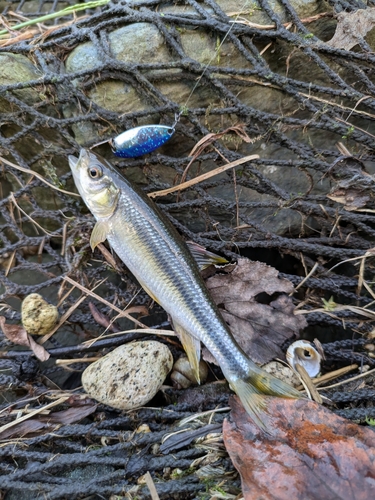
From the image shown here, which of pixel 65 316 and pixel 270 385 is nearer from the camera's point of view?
pixel 270 385

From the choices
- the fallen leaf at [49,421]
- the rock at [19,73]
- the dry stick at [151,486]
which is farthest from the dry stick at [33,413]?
the rock at [19,73]

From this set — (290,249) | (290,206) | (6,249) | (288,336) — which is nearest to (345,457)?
(288,336)

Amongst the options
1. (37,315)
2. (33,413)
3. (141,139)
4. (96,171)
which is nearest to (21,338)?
(37,315)

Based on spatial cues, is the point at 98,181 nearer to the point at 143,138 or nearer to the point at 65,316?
the point at 143,138

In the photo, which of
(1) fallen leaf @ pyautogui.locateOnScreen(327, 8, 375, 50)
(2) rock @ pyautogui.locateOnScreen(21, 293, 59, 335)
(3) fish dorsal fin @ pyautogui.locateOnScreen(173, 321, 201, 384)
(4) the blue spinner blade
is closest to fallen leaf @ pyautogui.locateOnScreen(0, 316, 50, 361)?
(2) rock @ pyautogui.locateOnScreen(21, 293, 59, 335)

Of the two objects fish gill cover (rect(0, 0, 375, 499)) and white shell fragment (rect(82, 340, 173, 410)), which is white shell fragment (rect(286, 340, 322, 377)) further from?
white shell fragment (rect(82, 340, 173, 410))

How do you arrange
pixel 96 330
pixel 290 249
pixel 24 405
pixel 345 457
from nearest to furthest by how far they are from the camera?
pixel 345 457
pixel 24 405
pixel 290 249
pixel 96 330

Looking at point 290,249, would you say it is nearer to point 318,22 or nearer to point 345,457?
point 345,457
